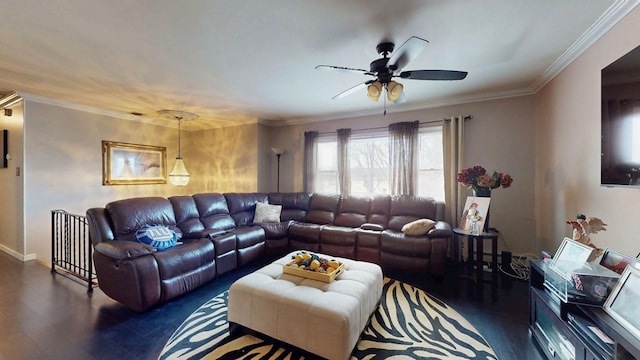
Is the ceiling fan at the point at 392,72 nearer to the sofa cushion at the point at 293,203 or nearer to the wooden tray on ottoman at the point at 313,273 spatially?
the wooden tray on ottoman at the point at 313,273

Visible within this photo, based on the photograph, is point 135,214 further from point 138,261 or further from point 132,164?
point 132,164

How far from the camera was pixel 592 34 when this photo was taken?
6.70 ft

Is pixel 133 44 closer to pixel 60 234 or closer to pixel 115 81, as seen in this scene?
pixel 115 81

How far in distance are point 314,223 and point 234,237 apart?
4.67 ft

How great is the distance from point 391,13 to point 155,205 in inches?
132

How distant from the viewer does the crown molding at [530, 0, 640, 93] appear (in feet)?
5.62

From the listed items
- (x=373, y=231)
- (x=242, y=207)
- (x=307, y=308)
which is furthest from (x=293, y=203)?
(x=307, y=308)

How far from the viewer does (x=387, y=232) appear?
3383mm

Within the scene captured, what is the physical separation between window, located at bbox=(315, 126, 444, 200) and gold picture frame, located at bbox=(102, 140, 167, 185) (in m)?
3.47

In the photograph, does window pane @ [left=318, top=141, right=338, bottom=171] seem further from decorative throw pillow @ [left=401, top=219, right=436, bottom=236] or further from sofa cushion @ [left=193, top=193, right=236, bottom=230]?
decorative throw pillow @ [left=401, top=219, right=436, bottom=236]

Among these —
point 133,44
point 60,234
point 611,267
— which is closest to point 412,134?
point 611,267

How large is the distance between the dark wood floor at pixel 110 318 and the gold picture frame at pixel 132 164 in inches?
79.1

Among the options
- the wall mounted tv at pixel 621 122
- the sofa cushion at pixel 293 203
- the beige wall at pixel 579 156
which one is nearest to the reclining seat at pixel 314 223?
the sofa cushion at pixel 293 203

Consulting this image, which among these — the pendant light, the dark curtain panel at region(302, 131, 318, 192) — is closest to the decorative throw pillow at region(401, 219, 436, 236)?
the dark curtain panel at region(302, 131, 318, 192)
